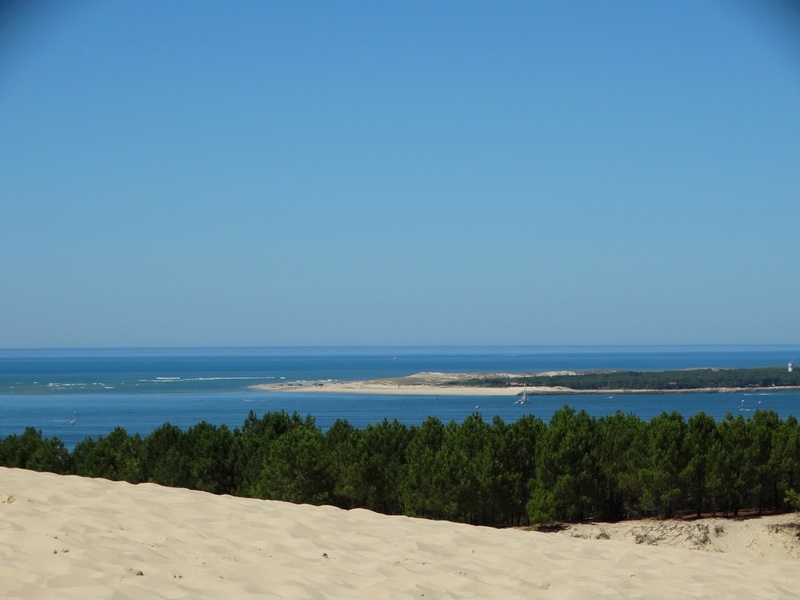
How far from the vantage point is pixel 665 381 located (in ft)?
378

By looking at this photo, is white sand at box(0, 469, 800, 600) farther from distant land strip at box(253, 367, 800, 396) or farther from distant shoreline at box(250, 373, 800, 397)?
distant land strip at box(253, 367, 800, 396)

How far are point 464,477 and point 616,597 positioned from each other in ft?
41.4

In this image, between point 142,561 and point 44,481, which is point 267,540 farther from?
point 44,481

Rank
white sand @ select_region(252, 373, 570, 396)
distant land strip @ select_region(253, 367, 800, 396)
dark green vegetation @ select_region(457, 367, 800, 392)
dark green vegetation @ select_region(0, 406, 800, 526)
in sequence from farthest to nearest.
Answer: dark green vegetation @ select_region(457, 367, 800, 392) < distant land strip @ select_region(253, 367, 800, 396) < white sand @ select_region(252, 373, 570, 396) < dark green vegetation @ select_region(0, 406, 800, 526)

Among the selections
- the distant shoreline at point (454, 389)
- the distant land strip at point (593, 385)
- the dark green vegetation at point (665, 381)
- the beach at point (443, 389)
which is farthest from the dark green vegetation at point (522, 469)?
the dark green vegetation at point (665, 381)

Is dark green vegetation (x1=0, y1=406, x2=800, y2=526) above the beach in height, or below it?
above

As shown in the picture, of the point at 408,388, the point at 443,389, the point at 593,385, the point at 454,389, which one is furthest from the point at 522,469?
the point at 408,388

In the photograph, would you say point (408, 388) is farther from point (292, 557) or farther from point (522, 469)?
point (292, 557)

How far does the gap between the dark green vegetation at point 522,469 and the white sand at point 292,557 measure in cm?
1004

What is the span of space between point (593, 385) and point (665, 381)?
33.4ft

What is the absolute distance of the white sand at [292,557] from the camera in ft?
21.0

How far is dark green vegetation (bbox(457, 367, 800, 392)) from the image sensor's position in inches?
4432

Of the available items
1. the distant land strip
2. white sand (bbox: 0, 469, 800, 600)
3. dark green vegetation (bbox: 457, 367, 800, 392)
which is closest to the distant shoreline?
the distant land strip

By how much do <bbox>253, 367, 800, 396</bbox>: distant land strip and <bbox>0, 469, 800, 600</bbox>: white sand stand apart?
322 feet
